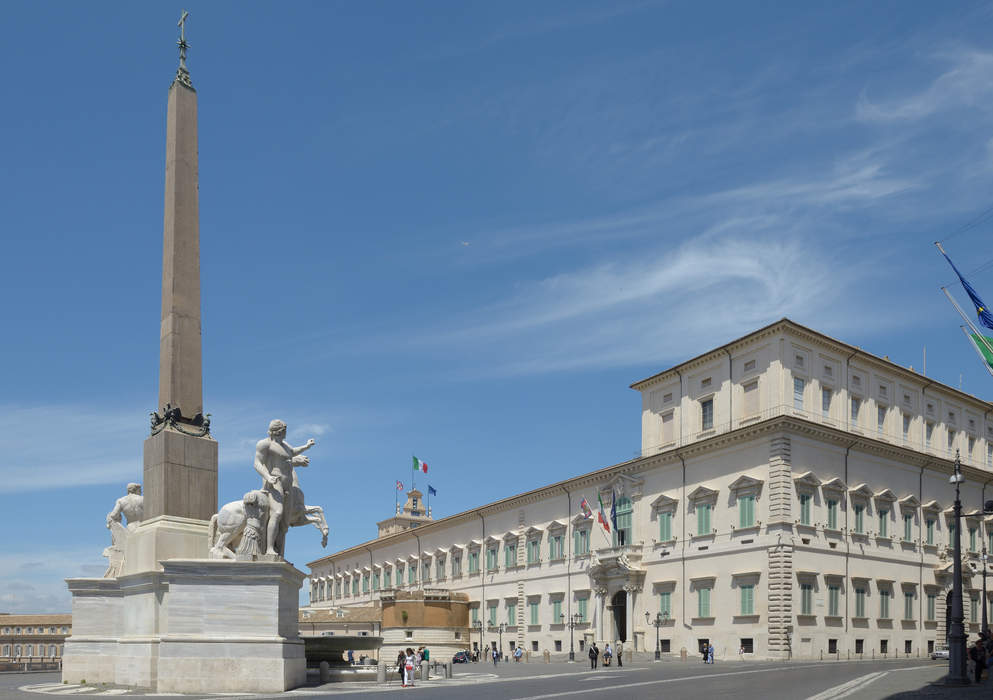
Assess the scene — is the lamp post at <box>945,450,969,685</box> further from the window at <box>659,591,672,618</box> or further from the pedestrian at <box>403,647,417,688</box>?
the window at <box>659,591,672,618</box>

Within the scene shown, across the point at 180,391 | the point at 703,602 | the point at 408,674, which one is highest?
the point at 180,391

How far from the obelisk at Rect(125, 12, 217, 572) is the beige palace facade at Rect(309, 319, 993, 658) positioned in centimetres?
2973

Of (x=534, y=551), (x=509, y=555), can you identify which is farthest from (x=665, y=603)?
(x=509, y=555)

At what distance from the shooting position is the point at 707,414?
5319cm

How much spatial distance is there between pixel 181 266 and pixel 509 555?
4950cm

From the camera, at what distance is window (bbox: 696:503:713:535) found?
4991 cm

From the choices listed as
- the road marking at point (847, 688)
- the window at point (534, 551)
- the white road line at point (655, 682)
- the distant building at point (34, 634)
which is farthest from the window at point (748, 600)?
the distant building at point (34, 634)

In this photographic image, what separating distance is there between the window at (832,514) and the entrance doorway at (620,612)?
13.5 metres

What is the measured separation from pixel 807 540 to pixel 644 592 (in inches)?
431

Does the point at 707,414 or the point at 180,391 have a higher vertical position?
the point at 707,414

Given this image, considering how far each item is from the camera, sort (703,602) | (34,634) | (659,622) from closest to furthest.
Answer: (703,602) → (659,622) → (34,634)

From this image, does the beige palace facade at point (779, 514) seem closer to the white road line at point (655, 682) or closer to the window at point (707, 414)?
the window at point (707, 414)

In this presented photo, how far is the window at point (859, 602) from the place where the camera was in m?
47.2

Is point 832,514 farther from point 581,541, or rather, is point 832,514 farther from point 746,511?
point 581,541
